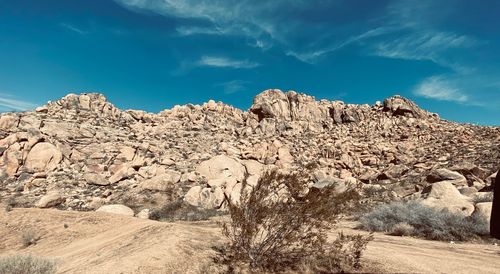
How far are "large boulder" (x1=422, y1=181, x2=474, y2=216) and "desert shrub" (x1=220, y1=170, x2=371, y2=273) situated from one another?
9.44 m

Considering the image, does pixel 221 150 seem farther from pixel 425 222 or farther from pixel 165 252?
pixel 165 252

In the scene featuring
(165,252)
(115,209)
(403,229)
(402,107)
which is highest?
(402,107)

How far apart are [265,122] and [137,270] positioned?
36.0m

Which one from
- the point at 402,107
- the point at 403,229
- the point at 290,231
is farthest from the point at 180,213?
the point at 402,107

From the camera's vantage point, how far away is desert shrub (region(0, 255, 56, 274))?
6.21 metres

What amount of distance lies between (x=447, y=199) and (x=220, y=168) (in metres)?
14.0

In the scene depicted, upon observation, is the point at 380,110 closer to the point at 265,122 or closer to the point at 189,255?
the point at 265,122

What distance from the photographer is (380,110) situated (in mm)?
43188

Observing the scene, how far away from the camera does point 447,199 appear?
50.9ft

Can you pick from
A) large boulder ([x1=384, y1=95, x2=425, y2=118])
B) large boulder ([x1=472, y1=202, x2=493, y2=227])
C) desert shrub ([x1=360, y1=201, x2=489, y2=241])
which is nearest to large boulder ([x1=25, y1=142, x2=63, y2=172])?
desert shrub ([x1=360, y1=201, x2=489, y2=241])

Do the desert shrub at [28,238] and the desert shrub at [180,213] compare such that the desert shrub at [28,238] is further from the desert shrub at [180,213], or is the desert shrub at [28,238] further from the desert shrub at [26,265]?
the desert shrub at [180,213]

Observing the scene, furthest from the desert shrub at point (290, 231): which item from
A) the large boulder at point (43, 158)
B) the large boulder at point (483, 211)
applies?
the large boulder at point (43, 158)

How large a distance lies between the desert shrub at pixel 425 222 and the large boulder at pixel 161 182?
40.5ft

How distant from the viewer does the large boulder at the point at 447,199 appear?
46.4ft
